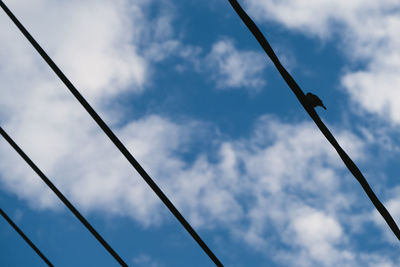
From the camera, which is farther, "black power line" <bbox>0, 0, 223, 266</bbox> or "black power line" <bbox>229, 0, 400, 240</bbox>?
"black power line" <bbox>0, 0, 223, 266</bbox>

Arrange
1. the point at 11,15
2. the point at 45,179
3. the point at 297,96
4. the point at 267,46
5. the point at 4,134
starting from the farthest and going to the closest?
the point at 4,134, the point at 45,179, the point at 11,15, the point at 297,96, the point at 267,46

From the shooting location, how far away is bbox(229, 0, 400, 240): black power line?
3.10 m

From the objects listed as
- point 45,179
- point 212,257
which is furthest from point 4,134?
point 212,257

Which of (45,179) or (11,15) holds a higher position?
(11,15)

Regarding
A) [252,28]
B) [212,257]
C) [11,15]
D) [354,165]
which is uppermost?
[11,15]

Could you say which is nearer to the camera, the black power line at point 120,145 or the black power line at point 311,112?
the black power line at point 311,112

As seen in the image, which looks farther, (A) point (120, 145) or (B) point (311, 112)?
(A) point (120, 145)

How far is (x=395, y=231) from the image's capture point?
336cm

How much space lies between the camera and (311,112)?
10.8 ft

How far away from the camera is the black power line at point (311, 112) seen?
122 inches

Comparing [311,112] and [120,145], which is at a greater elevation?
[311,112]

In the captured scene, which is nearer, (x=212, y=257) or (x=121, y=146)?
(x=121, y=146)

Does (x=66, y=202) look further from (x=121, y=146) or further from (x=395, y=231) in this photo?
(x=395, y=231)

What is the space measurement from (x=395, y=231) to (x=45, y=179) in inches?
128
